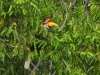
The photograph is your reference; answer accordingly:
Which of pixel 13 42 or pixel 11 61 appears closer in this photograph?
pixel 13 42

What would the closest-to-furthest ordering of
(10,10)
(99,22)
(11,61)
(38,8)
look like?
(10,10), (38,8), (99,22), (11,61)

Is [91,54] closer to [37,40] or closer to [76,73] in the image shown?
[76,73]

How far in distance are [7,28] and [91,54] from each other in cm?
66

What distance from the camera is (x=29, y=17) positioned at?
217 centimetres

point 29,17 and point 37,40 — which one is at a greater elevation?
point 29,17

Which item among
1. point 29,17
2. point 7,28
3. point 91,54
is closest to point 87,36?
point 91,54

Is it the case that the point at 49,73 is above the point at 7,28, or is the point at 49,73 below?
below

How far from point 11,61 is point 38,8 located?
30.0 inches

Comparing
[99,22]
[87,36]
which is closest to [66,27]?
[87,36]

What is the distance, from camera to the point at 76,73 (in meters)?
2.24

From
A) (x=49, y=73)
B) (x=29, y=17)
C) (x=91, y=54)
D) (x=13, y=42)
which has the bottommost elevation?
(x=49, y=73)

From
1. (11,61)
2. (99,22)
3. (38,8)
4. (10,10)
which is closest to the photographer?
(10,10)

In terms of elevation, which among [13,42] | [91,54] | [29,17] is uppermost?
[29,17]

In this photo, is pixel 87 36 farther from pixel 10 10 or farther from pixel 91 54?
pixel 10 10
